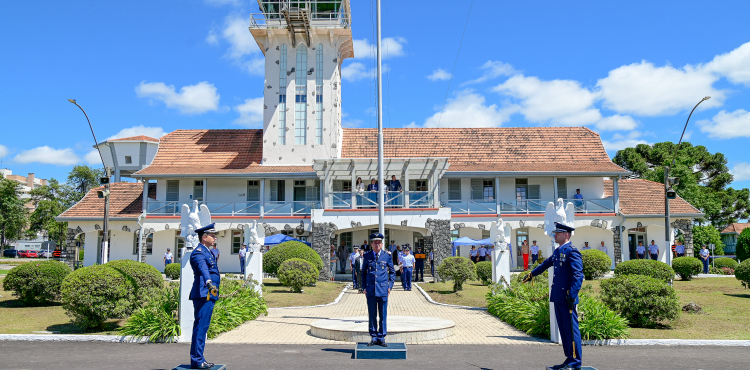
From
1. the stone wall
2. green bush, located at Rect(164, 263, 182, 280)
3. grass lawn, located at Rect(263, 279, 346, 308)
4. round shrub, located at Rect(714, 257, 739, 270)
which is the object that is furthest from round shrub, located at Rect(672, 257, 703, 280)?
green bush, located at Rect(164, 263, 182, 280)

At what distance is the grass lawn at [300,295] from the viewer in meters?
15.5

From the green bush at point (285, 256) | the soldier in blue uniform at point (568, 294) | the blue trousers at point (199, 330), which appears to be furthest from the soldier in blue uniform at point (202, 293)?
the green bush at point (285, 256)

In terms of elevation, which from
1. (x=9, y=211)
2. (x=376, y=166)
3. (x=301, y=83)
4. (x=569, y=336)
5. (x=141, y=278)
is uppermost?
(x=301, y=83)

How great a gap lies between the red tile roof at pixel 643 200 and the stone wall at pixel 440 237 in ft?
35.8

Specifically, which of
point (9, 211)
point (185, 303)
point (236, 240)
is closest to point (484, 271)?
point (185, 303)

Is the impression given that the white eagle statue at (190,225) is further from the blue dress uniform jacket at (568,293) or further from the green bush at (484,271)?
the green bush at (484,271)

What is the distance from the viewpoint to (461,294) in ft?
57.5

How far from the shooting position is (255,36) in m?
29.9

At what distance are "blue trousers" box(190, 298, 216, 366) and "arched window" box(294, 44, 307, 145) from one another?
2300 cm

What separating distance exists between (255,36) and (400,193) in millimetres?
12909

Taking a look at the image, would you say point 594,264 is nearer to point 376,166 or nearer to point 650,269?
point 650,269

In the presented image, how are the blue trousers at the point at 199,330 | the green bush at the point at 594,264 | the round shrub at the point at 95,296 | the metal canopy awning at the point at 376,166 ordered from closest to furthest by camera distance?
the blue trousers at the point at 199,330 < the round shrub at the point at 95,296 < the green bush at the point at 594,264 < the metal canopy awning at the point at 376,166

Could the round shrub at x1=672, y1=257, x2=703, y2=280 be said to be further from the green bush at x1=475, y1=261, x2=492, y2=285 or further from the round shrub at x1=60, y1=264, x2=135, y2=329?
the round shrub at x1=60, y1=264, x2=135, y2=329

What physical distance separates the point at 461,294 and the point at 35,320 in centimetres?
1193
